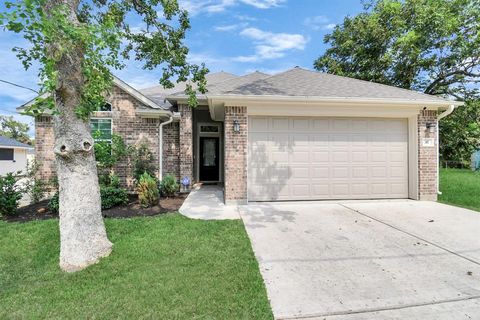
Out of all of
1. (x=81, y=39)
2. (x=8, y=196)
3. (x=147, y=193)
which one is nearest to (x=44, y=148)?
(x=8, y=196)

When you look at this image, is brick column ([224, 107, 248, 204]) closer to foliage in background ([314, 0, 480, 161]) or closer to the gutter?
the gutter

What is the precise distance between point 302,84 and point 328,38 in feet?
45.8

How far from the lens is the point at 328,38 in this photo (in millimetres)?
19703

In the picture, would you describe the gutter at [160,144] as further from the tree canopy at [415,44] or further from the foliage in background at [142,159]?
the tree canopy at [415,44]

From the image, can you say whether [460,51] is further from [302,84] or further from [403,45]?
[302,84]

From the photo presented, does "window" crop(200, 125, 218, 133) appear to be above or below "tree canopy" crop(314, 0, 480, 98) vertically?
below

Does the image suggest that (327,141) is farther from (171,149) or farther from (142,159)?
(142,159)

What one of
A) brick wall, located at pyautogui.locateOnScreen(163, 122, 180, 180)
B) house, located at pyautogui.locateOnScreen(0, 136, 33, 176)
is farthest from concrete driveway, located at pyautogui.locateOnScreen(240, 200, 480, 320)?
house, located at pyautogui.locateOnScreen(0, 136, 33, 176)

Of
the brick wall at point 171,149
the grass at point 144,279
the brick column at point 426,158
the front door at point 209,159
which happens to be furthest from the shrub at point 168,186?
the brick column at point 426,158

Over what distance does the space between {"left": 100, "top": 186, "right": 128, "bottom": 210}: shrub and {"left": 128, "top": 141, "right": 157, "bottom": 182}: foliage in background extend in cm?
155

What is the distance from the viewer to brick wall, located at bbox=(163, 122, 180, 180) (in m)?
10.1

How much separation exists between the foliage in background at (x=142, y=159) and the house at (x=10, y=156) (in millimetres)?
18835

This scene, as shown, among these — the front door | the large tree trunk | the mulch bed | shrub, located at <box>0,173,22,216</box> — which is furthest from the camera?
the front door

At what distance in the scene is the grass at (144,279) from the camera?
2811 millimetres
